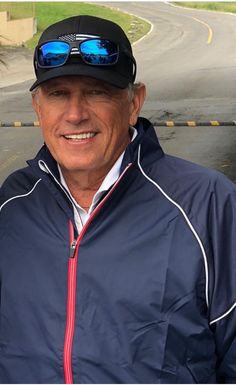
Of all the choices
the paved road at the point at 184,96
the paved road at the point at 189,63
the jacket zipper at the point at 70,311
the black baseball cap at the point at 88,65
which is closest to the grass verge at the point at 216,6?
the paved road at the point at 189,63

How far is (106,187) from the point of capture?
2.02 metres

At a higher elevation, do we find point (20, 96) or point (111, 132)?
point (111, 132)

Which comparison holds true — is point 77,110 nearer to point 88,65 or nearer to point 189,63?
point 88,65

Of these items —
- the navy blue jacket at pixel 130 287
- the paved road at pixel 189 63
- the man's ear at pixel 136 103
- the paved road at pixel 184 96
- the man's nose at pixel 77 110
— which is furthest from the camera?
the paved road at pixel 189 63

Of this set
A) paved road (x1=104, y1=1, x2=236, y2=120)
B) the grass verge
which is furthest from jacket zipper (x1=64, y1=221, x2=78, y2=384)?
the grass verge

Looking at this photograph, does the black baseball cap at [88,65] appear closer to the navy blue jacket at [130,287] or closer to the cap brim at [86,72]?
the cap brim at [86,72]

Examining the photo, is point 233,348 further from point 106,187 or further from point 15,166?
point 15,166

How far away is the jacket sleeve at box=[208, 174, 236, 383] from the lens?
1844mm

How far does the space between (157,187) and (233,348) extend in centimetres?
56

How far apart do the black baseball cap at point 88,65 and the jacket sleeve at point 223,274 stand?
490mm

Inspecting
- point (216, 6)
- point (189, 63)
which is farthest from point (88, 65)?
point (216, 6)

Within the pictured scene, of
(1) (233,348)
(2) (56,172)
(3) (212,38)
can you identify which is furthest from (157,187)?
(3) (212,38)

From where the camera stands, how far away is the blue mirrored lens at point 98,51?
1.92 m

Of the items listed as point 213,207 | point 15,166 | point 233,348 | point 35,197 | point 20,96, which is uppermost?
point 213,207
